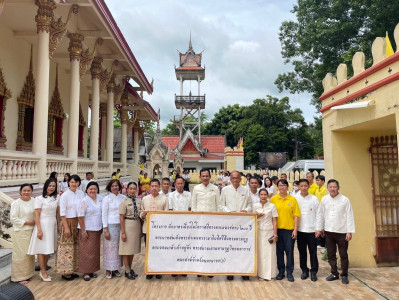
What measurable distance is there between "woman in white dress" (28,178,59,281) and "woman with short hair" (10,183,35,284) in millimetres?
93

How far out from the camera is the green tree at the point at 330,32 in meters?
12.9

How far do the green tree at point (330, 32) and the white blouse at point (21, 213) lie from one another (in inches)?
498

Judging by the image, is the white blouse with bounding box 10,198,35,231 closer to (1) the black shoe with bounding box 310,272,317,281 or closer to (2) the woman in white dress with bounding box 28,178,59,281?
(2) the woman in white dress with bounding box 28,178,59,281

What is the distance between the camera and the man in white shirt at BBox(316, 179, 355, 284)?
4.48 meters

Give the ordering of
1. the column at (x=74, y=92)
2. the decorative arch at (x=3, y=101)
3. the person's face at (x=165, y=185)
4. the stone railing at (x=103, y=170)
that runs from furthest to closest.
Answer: the stone railing at (x=103, y=170) → the column at (x=74, y=92) → the decorative arch at (x=3, y=101) → the person's face at (x=165, y=185)

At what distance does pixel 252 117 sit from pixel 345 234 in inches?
1318

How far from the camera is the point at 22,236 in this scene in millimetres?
4184

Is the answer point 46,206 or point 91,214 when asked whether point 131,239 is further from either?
point 46,206

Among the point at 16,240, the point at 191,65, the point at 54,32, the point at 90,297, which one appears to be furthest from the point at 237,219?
the point at 191,65

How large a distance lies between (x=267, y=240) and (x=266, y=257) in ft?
0.85

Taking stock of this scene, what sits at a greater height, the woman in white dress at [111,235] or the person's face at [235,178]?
the person's face at [235,178]

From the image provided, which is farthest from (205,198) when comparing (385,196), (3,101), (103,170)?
(103,170)

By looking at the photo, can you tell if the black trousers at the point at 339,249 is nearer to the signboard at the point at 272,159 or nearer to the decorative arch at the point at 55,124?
the decorative arch at the point at 55,124

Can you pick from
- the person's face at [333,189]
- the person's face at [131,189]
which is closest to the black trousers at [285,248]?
the person's face at [333,189]
